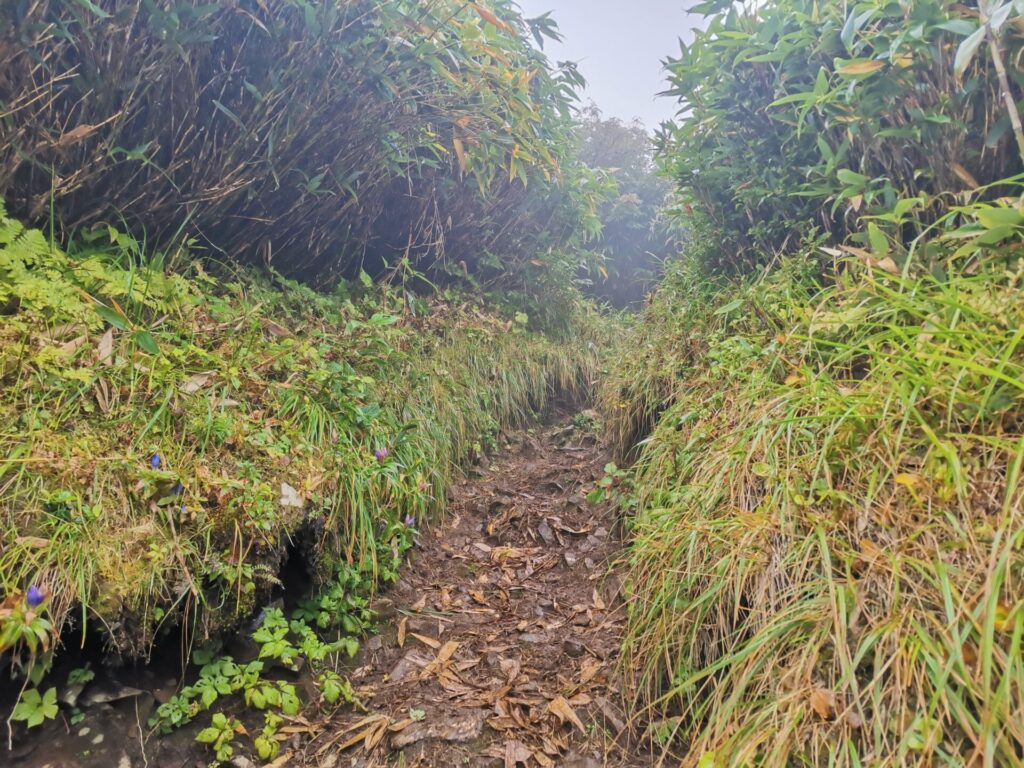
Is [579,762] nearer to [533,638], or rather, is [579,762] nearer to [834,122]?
[533,638]

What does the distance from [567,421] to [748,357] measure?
8.21 ft

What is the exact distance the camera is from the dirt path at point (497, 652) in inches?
61.0

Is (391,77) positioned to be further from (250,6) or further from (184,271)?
(184,271)

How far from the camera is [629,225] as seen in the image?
9328 millimetres

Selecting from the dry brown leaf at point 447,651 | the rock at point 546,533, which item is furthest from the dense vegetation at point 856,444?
the dry brown leaf at point 447,651

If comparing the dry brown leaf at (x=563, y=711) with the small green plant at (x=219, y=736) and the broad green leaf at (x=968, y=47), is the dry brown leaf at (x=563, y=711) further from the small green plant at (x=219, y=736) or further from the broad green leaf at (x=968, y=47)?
the broad green leaf at (x=968, y=47)

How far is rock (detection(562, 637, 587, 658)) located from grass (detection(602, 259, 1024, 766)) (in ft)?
0.89

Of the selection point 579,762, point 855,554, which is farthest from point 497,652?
point 855,554

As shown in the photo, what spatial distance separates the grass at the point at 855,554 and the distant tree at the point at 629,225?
6752 mm

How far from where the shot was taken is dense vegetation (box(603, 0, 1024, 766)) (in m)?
1.03

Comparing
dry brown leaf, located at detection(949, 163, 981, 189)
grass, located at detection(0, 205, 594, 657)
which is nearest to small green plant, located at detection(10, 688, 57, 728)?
grass, located at detection(0, 205, 594, 657)

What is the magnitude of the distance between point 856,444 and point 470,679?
146 centimetres

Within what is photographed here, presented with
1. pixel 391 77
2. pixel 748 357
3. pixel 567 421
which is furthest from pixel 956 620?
pixel 567 421

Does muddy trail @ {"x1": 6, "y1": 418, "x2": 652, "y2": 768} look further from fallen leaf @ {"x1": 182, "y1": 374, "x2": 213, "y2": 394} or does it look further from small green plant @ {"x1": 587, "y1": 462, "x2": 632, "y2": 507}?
fallen leaf @ {"x1": 182, "y1": 374, "x2": 213, "y2": 394}
